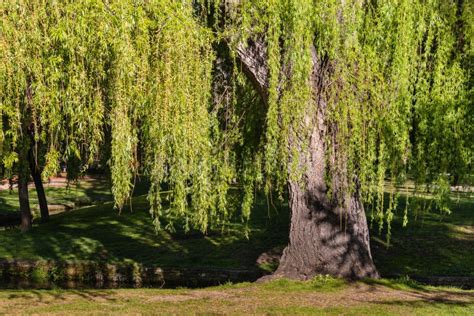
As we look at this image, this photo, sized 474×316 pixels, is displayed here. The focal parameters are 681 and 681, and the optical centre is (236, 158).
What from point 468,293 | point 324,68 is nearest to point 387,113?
point 324,68

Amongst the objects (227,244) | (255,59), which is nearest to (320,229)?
(255,59)

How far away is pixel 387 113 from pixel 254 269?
8441mm

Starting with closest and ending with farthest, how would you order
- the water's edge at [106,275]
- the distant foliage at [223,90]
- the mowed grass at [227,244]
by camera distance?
the distant foliage at [223,90]
the water's edge at [106,275]
the mowed grass at [227,244]

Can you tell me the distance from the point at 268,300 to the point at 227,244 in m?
10.0

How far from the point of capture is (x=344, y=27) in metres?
12.2

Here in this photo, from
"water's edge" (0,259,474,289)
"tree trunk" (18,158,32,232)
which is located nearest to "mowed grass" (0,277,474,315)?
"water's edge" (0,259,474,289)

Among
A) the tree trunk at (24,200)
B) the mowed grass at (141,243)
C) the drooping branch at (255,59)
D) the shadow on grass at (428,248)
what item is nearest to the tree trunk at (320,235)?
the drooping branch at (255,59)

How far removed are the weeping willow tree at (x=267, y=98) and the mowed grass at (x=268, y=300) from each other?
0.93 meters

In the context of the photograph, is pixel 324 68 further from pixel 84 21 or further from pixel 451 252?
pixel 451 252

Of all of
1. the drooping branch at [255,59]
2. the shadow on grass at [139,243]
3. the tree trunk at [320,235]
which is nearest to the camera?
the drooping branch at [255,59]

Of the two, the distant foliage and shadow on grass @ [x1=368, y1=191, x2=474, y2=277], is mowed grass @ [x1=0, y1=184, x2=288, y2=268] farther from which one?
the distant foliage

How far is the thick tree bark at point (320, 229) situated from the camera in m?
13.3

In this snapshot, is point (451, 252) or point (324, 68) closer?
point (324, 68)

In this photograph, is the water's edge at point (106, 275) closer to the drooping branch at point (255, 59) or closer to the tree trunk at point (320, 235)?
the tree trunk at point (320, 235)
